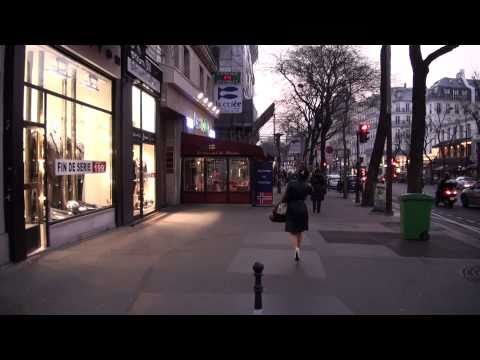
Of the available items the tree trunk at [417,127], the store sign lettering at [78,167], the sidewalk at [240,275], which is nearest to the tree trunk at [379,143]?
the tree trunk at [417,127]

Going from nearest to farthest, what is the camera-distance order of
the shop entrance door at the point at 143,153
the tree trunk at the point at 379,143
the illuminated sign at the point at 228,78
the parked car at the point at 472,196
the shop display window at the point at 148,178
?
the shop entrance door at the point at 143,153 → the shop display window at the point at 148,178 → the tree trunk at the point at 379,143 → the parked car at the point at 472,196 → the illuminated sign at the point at 228,78

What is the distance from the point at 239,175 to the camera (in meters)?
22.8

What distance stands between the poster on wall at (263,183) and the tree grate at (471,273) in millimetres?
12822

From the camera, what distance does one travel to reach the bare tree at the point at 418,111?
47.6 feet

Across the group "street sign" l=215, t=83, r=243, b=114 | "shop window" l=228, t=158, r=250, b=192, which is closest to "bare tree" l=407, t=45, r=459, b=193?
"shop window" l=228, t=158, r=250, b=192

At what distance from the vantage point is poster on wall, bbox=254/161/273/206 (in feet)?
70.1

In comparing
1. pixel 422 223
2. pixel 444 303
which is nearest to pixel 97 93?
pixel 422 223

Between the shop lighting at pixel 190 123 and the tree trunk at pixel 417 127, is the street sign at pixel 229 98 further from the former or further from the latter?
the tree trunk at pixel 417 127

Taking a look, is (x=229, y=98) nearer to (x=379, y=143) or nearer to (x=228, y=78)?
(x=228, y=78)

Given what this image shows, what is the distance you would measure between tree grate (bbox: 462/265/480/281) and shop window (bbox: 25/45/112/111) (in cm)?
902

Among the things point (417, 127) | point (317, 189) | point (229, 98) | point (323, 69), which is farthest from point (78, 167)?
point (323, 69)

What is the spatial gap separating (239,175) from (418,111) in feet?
33.0
